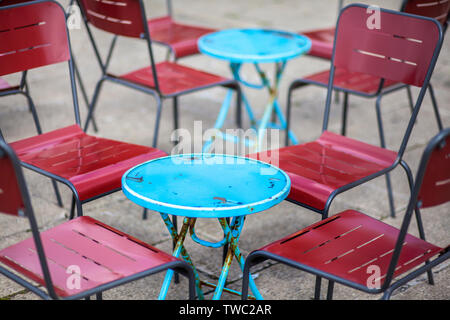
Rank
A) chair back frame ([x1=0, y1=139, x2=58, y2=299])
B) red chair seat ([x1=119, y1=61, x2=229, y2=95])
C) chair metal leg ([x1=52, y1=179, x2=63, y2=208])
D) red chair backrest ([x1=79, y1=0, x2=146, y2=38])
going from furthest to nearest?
red chair seat ([x1=119, y1=61, x2=229, y2=95]) → chair metal leg ([x1=52, y1=179, x2=63, y2=208]) → red chair backrest ([x1=79, y1=0, x2=146, y2=38]) → chair back frame ([x1=0, y1=139, x2=58, y2=299])

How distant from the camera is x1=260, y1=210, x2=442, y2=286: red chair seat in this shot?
2.18 metres

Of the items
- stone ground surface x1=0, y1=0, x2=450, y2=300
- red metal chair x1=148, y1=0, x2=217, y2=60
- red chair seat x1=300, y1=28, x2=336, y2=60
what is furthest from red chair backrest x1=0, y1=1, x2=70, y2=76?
red chair seat x1=300, y1=28, x2=336, y2=60

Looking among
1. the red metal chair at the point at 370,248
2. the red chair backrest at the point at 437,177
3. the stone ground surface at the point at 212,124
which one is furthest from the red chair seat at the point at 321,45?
the red chair backrest at the point at 437,177

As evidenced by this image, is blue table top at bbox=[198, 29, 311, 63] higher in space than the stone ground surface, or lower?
higher

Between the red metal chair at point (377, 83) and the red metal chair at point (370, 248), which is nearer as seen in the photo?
the red metal chair at point (370, 248)

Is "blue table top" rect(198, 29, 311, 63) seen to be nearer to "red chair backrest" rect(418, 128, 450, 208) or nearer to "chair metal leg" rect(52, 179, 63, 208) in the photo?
Result: "chair metal leg" rect(52, 179, 63, 208)

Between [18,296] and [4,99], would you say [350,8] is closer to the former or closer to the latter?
[18,296]

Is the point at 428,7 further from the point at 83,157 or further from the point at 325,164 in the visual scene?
the point at 83,157

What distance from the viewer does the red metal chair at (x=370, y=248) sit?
190 cm

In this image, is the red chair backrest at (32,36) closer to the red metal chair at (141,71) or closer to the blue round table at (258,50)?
the red metal chair at (141,71)

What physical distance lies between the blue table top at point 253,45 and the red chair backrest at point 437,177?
2062 millimetres

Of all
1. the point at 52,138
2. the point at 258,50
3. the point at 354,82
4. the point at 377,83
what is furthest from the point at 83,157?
the point at 377,83

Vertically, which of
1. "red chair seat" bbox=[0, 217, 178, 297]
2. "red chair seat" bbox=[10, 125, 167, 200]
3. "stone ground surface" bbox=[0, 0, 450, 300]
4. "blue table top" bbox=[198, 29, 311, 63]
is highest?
"blue table top" bbox=[198, 29, 311, 63]

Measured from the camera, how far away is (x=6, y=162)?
178 centimetres
